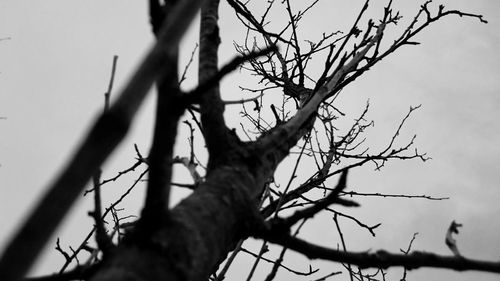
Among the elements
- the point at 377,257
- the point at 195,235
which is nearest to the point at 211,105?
the point at 195,235

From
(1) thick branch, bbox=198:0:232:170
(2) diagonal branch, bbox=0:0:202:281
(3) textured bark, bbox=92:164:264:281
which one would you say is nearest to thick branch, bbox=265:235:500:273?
(3) textured bark, bbox=92:164:264:281

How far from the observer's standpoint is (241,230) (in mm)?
1107

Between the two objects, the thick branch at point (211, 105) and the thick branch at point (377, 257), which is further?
the thick branch at point (211, 105)

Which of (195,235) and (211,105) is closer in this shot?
(195,235)

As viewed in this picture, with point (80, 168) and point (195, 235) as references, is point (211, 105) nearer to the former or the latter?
point (195, 235)

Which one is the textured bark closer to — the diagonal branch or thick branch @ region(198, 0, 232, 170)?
thick branch @ region(198, 0, 232, 170)

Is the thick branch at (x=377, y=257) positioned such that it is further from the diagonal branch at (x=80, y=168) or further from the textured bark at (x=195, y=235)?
the diagonal branch at (x=80, y=168)

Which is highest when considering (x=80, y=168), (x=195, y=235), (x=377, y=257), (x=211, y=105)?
(x=211, y=105)

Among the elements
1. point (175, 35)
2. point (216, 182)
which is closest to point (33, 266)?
point (175, 35)

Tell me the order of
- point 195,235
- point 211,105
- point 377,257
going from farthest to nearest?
point 211,105
point 377,257
point 195,235

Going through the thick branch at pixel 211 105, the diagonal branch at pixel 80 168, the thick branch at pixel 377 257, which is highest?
the thick branch at pixel 211 105

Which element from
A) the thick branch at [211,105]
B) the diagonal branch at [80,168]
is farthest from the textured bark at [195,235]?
the diagonal branch at [80,168]

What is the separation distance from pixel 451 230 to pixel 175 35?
1059 mm

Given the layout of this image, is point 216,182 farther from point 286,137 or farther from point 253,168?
point 286,137
